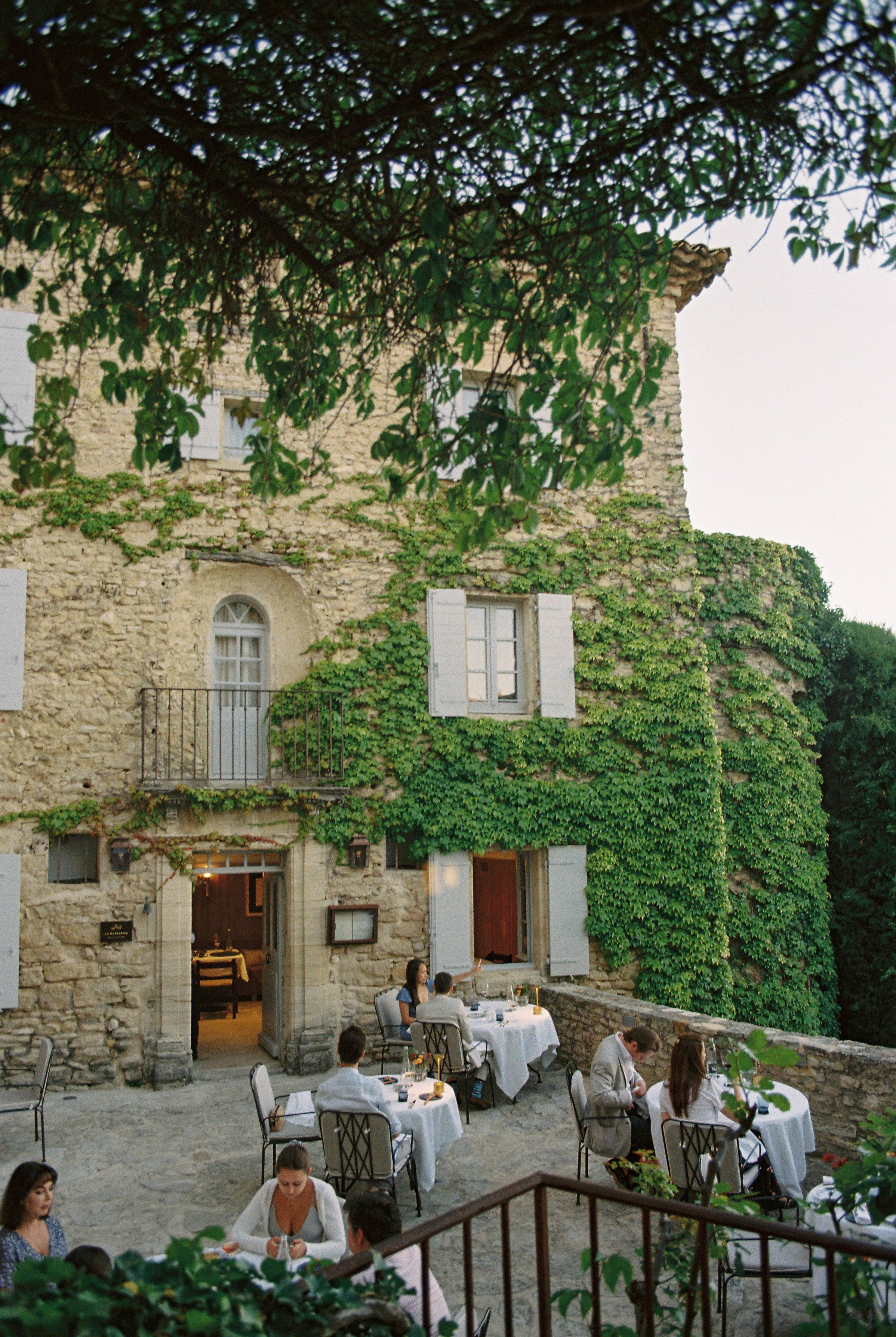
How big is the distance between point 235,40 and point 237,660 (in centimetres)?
730

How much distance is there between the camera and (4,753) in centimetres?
924

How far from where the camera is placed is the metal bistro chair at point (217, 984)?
1242 centimetres

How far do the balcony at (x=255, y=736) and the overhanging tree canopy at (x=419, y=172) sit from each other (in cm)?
548

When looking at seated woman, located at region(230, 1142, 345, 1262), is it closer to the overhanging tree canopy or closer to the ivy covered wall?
the overhanging tree canopy

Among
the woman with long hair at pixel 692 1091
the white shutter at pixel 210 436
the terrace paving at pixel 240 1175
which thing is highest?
the white shutter at pixel 210 436

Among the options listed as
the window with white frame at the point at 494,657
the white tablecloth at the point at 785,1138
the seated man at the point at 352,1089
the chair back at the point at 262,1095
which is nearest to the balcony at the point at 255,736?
the window with white frame at the point at 494,657

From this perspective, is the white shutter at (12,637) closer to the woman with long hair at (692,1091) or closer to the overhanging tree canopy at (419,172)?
the overhanging tree canopy at (419,172)

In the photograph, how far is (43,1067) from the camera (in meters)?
7.15

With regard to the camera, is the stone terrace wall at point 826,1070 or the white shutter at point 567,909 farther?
the white shutter at point 567,909

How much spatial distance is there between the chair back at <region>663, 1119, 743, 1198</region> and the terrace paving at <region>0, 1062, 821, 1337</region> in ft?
1.58

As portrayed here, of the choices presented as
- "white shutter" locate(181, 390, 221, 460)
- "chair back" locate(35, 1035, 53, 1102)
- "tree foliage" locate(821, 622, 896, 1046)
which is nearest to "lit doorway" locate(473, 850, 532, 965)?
"tree foliage" locate(821, 622, 896, 1046)

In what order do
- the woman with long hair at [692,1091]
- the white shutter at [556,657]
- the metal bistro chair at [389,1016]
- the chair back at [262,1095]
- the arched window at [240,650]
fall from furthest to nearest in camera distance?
the white shutter at [556,657] → the arched window at [240,650] → the metal bistro chair at [389,1016] → the chair back at [262,1095] → the woman with long hair at [692,1091]

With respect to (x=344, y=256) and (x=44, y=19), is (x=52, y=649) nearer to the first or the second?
(x=344, y=256)

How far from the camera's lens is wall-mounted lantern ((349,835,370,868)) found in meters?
10.1
